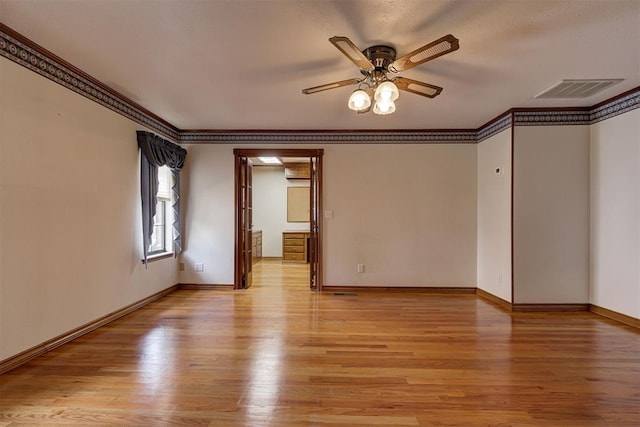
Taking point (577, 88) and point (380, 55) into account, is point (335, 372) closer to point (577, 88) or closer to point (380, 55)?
point (380, 55)

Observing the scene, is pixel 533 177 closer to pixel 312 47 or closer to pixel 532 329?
pixel 532 329

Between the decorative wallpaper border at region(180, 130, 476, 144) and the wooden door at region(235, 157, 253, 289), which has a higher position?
the decorative wallpaper border at region(180, 130, 476, 144)

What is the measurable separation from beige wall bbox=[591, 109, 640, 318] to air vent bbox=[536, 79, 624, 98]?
508mm

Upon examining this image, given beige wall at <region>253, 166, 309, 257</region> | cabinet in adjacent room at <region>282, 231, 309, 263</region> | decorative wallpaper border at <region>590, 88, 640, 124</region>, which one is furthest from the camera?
beige wall at <region>253, 166, 309, 257</region>

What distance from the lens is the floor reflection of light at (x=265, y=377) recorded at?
201 centimetres

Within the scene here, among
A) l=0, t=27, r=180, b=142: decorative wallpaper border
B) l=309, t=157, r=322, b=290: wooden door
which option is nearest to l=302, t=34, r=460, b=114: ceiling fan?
l=0, t=27, r=180, b=142: decorative wallpaper border

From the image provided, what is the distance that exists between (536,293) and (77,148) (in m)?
5.26

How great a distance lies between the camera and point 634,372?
245 cm

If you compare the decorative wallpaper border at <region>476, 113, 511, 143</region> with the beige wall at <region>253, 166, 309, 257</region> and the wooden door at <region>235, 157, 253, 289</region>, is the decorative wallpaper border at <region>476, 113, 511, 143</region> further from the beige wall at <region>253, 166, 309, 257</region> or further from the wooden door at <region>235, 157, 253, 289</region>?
the beige wall at <region>253, 166, 309, 257</region>

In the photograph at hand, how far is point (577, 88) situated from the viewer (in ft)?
10.9

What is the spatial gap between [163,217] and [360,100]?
3695mm

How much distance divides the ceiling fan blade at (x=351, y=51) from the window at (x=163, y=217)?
11.3ft

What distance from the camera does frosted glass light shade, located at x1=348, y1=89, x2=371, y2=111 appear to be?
245 centimetres

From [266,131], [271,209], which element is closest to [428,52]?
[266,131]
